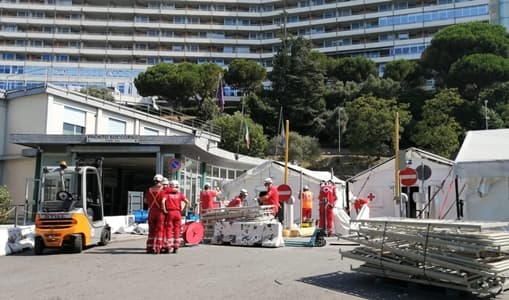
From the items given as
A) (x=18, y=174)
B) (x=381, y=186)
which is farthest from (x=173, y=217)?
(x=18, y=174)

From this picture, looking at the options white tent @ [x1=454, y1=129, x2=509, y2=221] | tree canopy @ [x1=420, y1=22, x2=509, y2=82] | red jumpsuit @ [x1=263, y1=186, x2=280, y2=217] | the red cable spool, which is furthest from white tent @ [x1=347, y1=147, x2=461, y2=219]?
tree canopy @ [x1=420, y1=22, x2=509, y2=82]

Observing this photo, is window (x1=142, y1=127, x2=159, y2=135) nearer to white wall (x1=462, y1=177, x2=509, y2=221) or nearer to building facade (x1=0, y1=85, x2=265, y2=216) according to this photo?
building facade (x1=0, y1=85, x2=265, y2=216)

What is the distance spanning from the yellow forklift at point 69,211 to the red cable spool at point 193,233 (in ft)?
7.51

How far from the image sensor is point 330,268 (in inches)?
406

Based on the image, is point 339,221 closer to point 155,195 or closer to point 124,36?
point 155,195

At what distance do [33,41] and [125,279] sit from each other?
93739 millimetres

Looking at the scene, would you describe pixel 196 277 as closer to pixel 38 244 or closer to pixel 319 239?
pixel 38 244

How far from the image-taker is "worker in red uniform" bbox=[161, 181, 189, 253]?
13.0 metres


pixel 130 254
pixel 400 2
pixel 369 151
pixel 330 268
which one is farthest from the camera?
pixel 400 2

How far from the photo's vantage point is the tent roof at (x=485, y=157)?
1300 cm

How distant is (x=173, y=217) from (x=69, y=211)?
99.5 inches

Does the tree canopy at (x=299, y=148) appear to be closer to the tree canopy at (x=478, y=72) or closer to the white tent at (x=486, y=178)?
the tree canopy at (x=478, y=72)

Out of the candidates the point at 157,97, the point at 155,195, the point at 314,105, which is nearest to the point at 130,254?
the point at 155,195

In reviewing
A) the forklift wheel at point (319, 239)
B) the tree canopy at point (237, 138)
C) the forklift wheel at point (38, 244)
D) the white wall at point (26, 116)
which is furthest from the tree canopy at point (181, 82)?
the forklift wheel at point (38, 244)
